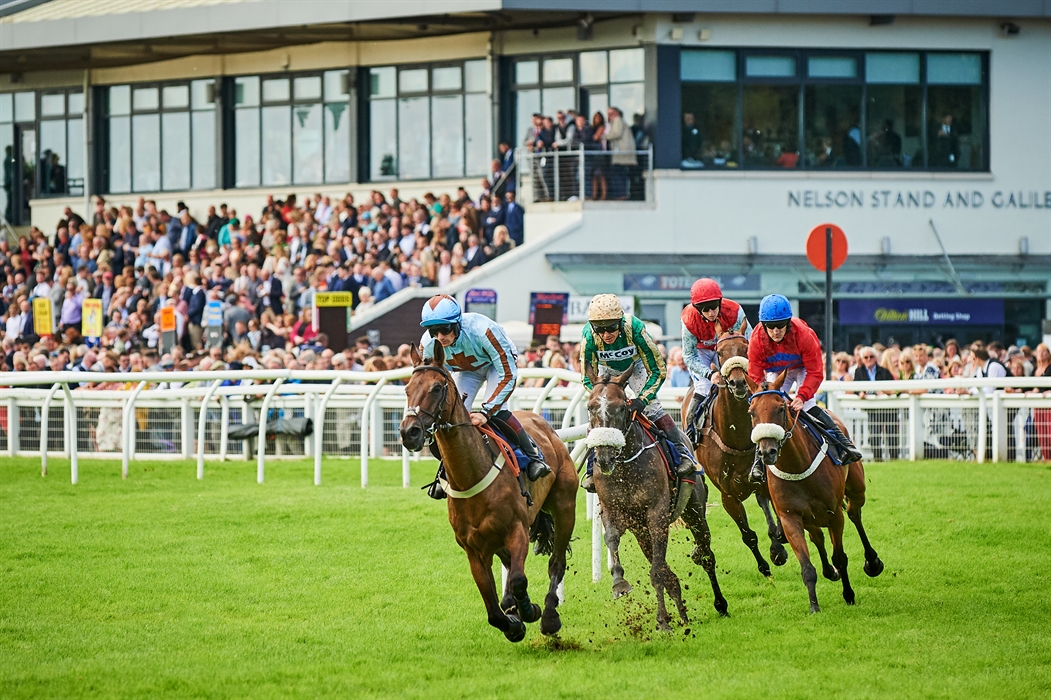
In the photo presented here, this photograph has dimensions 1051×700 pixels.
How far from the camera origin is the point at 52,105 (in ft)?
92.9

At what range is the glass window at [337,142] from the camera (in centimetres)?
2514

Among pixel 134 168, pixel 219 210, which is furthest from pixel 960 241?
pixel 134 168

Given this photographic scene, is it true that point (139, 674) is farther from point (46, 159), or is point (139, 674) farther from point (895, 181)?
point (46, 159)

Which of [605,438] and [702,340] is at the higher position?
[702,340]

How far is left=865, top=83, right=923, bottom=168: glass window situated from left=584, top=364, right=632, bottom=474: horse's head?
1587cm

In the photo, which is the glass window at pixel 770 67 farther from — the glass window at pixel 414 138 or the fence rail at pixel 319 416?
the fence rail at pixel 319 416

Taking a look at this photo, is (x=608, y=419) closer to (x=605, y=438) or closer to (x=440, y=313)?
(x=605, y=438)

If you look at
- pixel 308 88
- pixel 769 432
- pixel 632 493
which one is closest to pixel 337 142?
pixel 308 88

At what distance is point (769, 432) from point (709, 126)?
14.6 meters

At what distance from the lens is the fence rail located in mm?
12383

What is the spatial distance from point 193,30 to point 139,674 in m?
19.6

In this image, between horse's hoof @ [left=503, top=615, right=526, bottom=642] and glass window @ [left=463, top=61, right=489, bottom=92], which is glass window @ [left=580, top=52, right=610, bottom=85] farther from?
horse's hoof @ [left=503, top=615, right=526, bottom=642]

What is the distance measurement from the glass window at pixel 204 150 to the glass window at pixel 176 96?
1.36 feet

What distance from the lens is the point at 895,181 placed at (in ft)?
70.5
